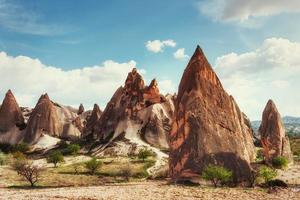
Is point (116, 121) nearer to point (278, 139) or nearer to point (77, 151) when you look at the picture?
point (77, 151)

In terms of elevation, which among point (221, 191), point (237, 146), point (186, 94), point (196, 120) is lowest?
point (221, 191)

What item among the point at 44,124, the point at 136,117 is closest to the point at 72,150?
the point at 136,117

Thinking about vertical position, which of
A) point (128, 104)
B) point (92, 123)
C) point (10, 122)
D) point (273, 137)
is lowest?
point (273, 137)

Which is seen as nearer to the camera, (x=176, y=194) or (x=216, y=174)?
(x=176, y=194)

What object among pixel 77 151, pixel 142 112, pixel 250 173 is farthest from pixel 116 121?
pixel 250 173

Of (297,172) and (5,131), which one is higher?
(5,131)

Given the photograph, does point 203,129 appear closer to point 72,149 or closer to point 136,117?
point 72,149

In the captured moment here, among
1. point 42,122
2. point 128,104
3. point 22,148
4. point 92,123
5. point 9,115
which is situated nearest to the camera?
point 22,148

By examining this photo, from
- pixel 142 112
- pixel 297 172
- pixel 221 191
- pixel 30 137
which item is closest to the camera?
pixel 221 191

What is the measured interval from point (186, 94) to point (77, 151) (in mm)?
46172

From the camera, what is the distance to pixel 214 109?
150 feet

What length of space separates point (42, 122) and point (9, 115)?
31.7 feet

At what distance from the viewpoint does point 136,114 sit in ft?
310

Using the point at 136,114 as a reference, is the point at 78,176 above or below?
below
